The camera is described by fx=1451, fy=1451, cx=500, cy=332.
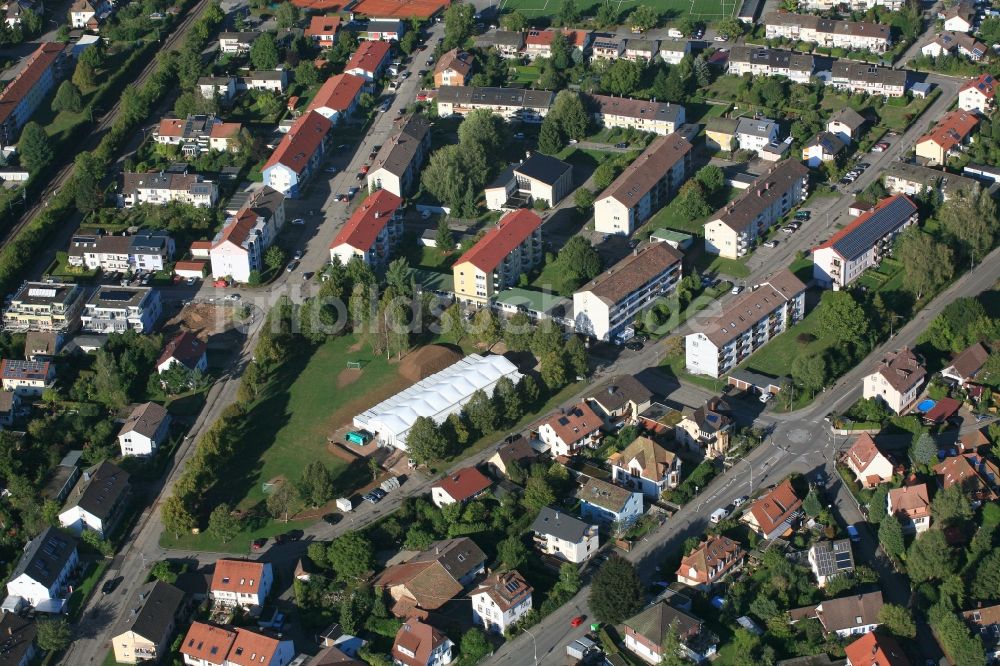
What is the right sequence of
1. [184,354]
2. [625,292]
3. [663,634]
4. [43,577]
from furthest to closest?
[625,292], [184,354], [43,577], [663,634]

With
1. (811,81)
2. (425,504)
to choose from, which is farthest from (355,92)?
(425,504)

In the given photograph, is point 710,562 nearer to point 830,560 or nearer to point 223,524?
point 830,560

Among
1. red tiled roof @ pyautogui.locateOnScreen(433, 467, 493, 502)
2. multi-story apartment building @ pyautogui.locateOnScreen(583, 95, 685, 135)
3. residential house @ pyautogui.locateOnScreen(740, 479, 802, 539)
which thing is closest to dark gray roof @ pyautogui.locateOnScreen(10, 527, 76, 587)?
red tiled roof @ pyautogui.locateOnScreen(433, 467, 493, 502)

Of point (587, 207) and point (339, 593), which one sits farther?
point (587, 207)

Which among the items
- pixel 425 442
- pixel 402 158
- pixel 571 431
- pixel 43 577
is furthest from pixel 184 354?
pixel 402 158

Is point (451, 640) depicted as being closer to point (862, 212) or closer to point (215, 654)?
point (215, 654)

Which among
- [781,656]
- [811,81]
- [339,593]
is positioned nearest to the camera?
[781,656]

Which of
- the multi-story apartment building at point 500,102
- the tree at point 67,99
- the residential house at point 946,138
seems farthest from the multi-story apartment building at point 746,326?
the tree at point 67,99

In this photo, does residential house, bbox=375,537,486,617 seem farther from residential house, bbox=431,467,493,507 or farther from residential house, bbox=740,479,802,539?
residential house, bbox=740,479,802,539
